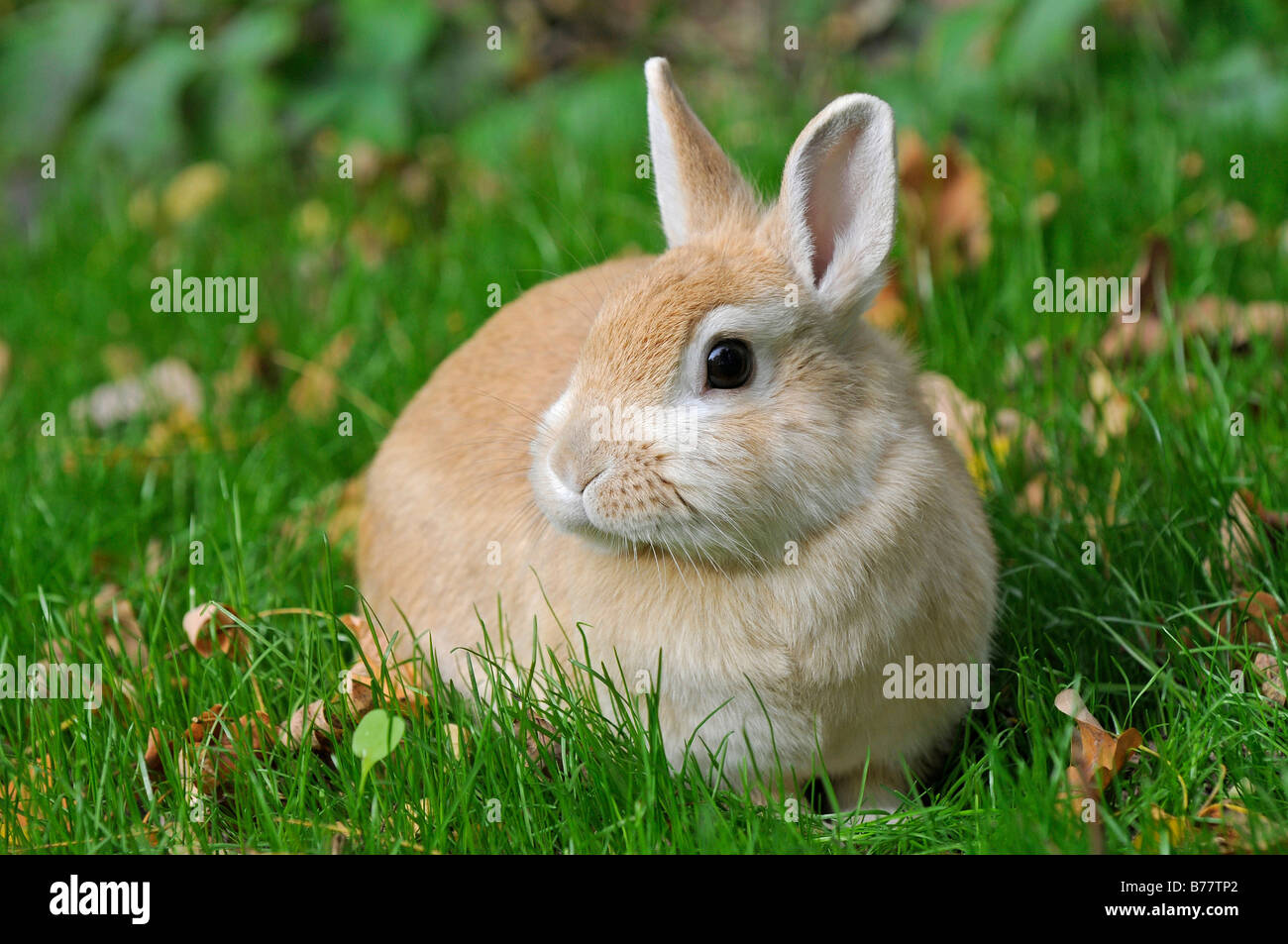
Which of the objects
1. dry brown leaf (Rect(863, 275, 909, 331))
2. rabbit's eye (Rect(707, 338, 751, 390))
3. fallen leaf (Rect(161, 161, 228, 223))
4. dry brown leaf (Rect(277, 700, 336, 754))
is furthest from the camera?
fallen leaf (Rect(161, 161, 228, 223))

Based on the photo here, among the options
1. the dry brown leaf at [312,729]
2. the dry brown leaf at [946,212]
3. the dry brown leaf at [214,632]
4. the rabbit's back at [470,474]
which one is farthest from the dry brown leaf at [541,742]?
the dry brown leaf at [946,212]

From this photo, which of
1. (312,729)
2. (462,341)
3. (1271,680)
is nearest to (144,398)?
(462,341)

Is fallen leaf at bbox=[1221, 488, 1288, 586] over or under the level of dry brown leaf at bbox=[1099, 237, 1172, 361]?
under

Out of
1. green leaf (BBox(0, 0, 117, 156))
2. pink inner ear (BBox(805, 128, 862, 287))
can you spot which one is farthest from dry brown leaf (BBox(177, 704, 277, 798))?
green leaf (BBox(0, 0, 117, 156))

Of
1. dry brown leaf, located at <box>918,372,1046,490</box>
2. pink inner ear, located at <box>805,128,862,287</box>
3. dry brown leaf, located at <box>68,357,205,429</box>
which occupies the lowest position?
dry brown leaf, located at <box>918,372,1046,490</box>

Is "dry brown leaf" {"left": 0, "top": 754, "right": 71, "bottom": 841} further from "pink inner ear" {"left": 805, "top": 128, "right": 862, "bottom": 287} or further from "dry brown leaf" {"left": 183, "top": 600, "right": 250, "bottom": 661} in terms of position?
"pink inner ear" {"left": 805, "top": 128, "right": 862, "bottom": 287}

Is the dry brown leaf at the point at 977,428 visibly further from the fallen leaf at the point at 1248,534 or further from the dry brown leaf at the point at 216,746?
the dry brown leaf at the point at 216,746

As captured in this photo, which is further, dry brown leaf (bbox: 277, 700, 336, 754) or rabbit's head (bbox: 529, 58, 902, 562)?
dry brown leaf (bbox: 277, 700, 336, 754)
